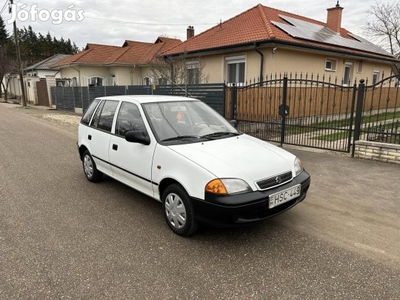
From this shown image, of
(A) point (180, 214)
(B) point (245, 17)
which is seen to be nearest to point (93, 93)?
(B) point (245, 17)

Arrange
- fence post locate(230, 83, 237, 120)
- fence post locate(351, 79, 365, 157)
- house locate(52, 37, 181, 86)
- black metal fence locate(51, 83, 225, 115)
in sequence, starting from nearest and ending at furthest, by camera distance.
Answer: fence post locate(351, 79, 365, 157), fence post locate(230, 83, 237, 120), black metal fence locate(51, 83, 225, 115), house locate(52, 37, 181, 86)

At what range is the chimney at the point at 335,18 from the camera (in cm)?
1860

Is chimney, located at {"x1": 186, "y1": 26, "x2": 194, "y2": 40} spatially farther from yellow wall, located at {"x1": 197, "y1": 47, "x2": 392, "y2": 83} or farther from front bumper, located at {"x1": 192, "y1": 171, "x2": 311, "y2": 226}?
front bumper, located at {"x1": 192, "y1": 171, "x2": 311, "y2": 226}

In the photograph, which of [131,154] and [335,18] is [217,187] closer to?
[131,154]

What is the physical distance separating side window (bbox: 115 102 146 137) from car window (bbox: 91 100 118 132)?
0.25 metres

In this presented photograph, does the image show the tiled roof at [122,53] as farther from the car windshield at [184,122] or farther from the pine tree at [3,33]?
the pine tree at [3,33]

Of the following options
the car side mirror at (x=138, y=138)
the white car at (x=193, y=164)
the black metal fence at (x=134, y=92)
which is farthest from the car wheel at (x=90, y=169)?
the black metal fence at (x=134, y=92)

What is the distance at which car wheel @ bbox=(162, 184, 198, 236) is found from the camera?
3254 mm

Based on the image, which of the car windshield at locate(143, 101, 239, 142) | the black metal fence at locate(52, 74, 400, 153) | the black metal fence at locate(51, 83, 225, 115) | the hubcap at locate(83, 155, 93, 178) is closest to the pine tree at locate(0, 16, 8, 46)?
the black metal fence at locate(51, 83, 225, 115)

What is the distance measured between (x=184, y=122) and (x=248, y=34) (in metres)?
10.3

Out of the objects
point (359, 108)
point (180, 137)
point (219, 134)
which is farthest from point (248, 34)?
point (180, 137)

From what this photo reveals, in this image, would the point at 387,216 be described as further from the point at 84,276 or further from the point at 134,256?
the point at 84,276

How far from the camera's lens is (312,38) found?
13.6m

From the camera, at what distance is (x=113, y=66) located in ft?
79.3
